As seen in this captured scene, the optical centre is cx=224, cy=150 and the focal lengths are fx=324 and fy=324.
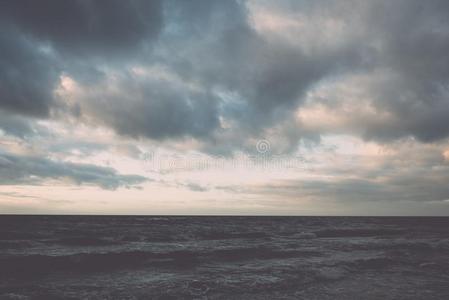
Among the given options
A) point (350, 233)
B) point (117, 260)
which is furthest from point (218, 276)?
point (350, 233)

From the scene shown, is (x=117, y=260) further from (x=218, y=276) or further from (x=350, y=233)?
(x=350, y=233)

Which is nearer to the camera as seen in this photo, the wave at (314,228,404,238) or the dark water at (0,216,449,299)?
the dark water at (0,216,449,299)

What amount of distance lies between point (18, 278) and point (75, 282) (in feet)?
10.3

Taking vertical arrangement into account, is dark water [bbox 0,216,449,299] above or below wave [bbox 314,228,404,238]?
above

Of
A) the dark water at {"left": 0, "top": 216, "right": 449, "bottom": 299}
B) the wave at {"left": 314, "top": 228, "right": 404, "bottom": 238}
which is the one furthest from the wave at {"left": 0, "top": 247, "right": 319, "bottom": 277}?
the wave at {"left": 314, "top": 228, "right": 404, "bottom": 238}

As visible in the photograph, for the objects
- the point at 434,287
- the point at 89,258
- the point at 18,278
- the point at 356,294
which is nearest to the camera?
the point at 356,294

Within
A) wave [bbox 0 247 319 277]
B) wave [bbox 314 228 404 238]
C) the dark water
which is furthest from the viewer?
wave [bbox 314 228 404 238]

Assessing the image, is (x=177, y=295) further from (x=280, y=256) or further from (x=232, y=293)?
(x=280, y=256)

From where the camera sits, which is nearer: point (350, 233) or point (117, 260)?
point (117, 260)

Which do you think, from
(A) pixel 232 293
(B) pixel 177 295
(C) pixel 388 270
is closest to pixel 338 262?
(C) pixel 388 270

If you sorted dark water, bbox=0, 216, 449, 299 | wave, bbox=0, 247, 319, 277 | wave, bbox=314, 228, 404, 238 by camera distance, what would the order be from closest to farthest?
dark water, bbox=0, 216, 449, 299 → wave, bbox=0, 247, 319, 277 → wave, bbox=314, 228, 404, 238

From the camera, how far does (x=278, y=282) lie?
46.6 feet

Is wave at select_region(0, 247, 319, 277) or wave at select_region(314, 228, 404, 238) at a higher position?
wave at select_region(0, 247, 319, 277)

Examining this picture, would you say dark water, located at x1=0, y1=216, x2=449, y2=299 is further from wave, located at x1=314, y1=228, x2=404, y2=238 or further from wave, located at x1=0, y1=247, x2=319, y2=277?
wave, located at x1=314, y1=228, x2=404, y2=238
